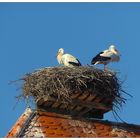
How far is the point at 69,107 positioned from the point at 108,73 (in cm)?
146

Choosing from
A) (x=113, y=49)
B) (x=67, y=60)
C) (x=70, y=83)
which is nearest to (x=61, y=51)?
(x=113, y=49)

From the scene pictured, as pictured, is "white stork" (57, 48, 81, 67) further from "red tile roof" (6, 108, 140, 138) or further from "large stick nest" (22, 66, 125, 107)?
"red tile roof" (6, 108, 140, 138)

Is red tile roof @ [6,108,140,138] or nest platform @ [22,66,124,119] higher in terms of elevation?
nest platform @ [22,66,124,119]

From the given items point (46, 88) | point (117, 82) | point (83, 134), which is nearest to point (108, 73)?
point (117, 82)

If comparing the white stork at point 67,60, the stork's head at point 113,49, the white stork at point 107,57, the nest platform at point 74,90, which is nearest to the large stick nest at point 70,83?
the nest platform at point 74,90

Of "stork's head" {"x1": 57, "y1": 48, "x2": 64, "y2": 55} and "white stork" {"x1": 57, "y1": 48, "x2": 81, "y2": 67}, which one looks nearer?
"white stork" {"x1": 57, "y1": 48, "x2": 81, "y2": 67}

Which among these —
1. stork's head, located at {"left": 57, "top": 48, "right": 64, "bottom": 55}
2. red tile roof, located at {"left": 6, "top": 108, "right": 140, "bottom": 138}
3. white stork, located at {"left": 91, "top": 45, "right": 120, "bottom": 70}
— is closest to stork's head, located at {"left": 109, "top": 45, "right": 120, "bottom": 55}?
white stork, located at {"left": 91, "top": 45, "right": 120, "bottom": 70}

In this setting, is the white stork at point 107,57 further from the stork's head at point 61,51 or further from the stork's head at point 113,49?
the stork's head at point 61,51

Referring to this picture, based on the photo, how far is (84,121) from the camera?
14.4 m

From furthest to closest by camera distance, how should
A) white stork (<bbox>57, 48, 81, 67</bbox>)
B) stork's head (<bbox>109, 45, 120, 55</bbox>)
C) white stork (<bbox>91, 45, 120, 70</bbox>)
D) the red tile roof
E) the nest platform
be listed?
stork's head (<bbox>109, 45, 120, 55</bbox>) → white stork (<bbox>91, 45, 120, 70</bbox>) → white stork (<bbox>57, 48, 81, 67</bbox>) → the nest platform → the red tile roof

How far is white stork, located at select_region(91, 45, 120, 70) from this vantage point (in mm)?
17875

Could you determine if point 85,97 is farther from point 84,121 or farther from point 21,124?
point 21,124

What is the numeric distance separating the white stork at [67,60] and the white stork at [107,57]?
0.40 m

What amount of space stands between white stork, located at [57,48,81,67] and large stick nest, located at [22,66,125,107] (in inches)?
61.3
